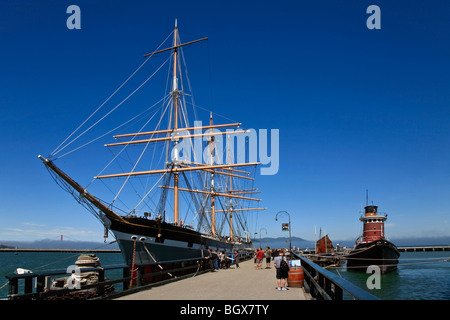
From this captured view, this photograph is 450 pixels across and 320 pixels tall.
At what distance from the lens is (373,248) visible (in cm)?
4866

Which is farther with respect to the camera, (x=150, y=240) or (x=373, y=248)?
(x=373, y=248)

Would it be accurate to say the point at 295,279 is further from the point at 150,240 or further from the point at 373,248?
the point at 373,248

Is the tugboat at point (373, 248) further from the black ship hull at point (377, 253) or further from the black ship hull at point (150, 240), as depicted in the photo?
the black ship hull at point (150, 240)

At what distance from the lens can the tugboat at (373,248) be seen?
48438 mm

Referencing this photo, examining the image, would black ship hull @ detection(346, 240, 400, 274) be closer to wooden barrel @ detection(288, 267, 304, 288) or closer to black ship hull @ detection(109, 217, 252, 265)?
black ship hull @ detection(109, 217, 252, 265)
